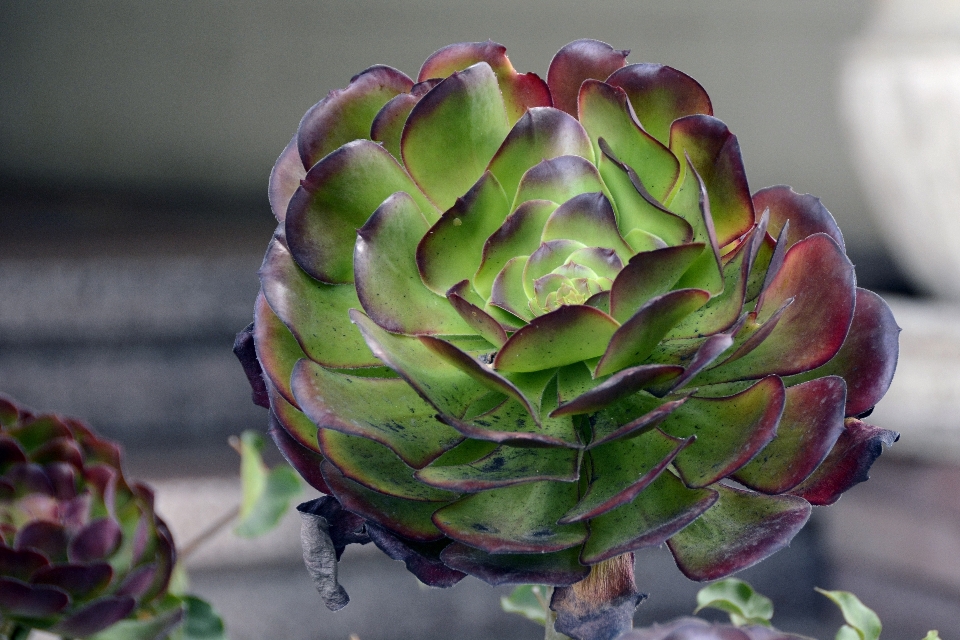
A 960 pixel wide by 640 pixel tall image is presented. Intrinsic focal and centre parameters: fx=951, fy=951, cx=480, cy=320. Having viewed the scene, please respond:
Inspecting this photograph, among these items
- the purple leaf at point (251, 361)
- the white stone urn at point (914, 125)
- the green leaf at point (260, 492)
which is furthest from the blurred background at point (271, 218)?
the purple leaf at point (251, 361)

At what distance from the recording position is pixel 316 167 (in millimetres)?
198

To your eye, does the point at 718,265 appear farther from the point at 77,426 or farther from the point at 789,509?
the point at 77,426

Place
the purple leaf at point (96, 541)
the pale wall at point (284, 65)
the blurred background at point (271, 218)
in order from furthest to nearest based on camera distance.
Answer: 1. the pale wall at point (284, 65)
2. the blurred background at point (271, 218)
3. the purple leaf at point (96, 541)

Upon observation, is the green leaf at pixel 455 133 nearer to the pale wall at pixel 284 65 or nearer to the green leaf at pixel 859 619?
the green leaf at pixel 859 619

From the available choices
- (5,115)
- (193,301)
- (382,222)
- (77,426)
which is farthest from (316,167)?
(5,115)

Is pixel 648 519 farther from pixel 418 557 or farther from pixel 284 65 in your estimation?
pixel 284 65

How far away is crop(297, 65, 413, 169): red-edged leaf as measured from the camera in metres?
0.21

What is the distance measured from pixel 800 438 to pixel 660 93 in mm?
80

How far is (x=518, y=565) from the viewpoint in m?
0.18

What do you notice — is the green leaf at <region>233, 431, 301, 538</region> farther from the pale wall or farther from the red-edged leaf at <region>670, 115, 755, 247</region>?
the pale wall

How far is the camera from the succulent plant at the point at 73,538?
257mm

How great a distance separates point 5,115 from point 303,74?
502mm

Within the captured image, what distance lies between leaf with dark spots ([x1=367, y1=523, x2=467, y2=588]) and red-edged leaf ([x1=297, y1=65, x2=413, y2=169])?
8cm

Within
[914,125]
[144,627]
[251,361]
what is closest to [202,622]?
[144,627]
